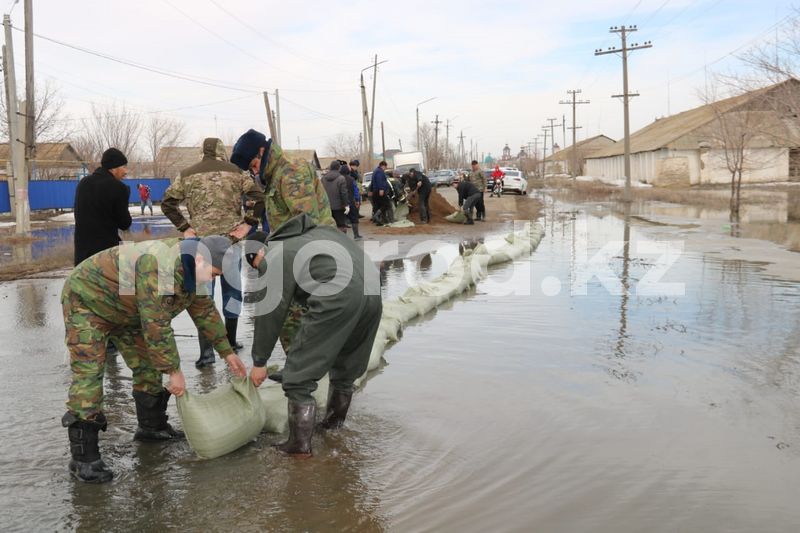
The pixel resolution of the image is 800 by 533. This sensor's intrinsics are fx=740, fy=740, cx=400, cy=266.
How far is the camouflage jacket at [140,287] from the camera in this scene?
331 cm

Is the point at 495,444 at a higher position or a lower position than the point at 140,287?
lower

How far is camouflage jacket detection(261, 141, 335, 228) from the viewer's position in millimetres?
4602

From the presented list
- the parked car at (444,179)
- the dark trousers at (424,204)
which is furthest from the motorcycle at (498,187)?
the dark trousers at (424,204)

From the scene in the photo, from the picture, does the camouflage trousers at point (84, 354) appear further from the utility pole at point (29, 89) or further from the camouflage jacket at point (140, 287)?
the utility pole at point (29, 89)

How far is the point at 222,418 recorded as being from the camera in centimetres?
363

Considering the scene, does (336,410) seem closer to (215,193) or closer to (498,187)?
(215,193)

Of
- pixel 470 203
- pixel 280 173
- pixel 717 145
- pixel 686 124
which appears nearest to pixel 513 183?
pixel 717 145

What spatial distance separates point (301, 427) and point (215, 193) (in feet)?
6.71

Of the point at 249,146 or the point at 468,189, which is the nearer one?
the point at 249,146

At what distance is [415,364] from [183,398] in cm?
217

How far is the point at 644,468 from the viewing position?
3453mm

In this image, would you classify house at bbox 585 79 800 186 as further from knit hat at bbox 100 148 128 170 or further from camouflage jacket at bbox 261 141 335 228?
knit hat at bbox 100 148 128 170

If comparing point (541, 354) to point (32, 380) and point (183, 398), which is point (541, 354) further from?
point (32, 380)

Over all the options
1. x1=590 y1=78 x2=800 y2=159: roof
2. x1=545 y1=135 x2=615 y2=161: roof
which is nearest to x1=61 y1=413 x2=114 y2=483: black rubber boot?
x1=590 y1=78 x2=800 y2=159: roof
